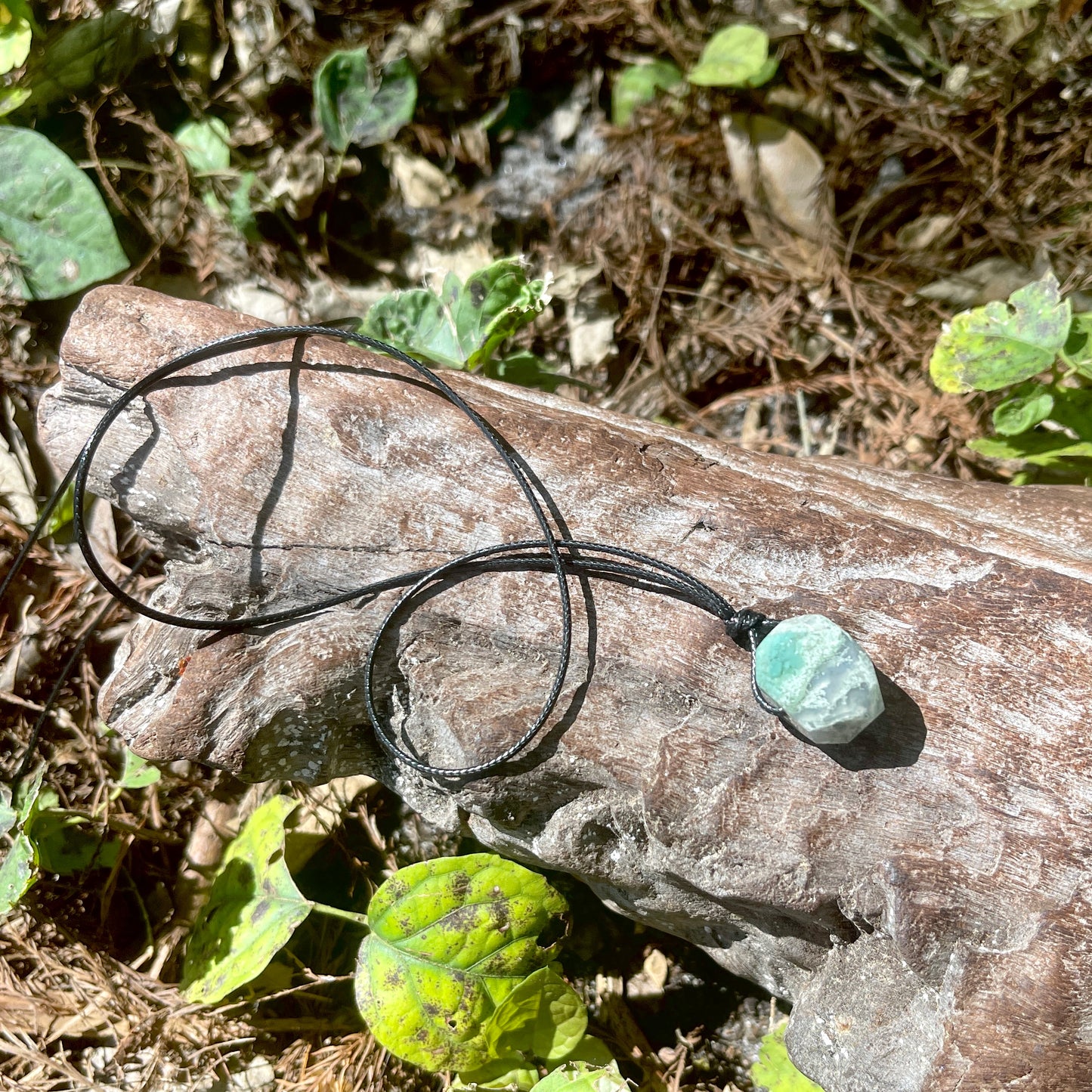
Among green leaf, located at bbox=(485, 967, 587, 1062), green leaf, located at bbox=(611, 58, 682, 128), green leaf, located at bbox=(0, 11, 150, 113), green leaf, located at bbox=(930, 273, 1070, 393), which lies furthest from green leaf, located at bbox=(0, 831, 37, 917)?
green leaf, located at bbox=(611, 58, 682, 128)

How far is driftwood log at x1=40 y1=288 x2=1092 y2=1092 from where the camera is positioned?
1362 millimetres

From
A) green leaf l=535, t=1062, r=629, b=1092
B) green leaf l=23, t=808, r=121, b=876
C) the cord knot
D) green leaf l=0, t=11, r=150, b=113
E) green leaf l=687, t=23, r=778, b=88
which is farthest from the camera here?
green leaf l=687, t=23, r=778, b=88

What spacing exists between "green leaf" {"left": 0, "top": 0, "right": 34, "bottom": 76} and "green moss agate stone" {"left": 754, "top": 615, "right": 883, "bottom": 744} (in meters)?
2.20

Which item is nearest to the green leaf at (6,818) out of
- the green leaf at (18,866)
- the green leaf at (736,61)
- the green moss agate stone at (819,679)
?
the green leaf at (18,866)

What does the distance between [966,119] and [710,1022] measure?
252 centimetres

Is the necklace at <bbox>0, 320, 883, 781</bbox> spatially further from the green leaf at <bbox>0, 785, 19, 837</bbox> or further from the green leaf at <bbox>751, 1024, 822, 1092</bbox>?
the green leaf at <bbox>751, 1024, 822, 1092</bbox>

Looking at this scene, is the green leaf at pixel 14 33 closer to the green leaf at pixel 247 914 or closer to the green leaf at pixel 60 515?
the green leaf at pixel 60 515

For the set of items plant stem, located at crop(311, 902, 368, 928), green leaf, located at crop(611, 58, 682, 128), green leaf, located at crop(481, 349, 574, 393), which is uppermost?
green leaf, located at crop(611, 58, 682, 128)

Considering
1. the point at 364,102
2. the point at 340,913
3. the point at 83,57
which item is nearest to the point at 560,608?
the point at 340,913

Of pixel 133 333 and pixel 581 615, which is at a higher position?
pixel 133 333

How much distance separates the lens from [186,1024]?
77.8 inches

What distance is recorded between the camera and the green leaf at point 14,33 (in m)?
2.18

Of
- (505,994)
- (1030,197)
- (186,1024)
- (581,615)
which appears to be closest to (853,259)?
(1030,197)

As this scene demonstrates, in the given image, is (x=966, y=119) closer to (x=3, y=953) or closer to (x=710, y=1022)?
(x=710, y=1022)
